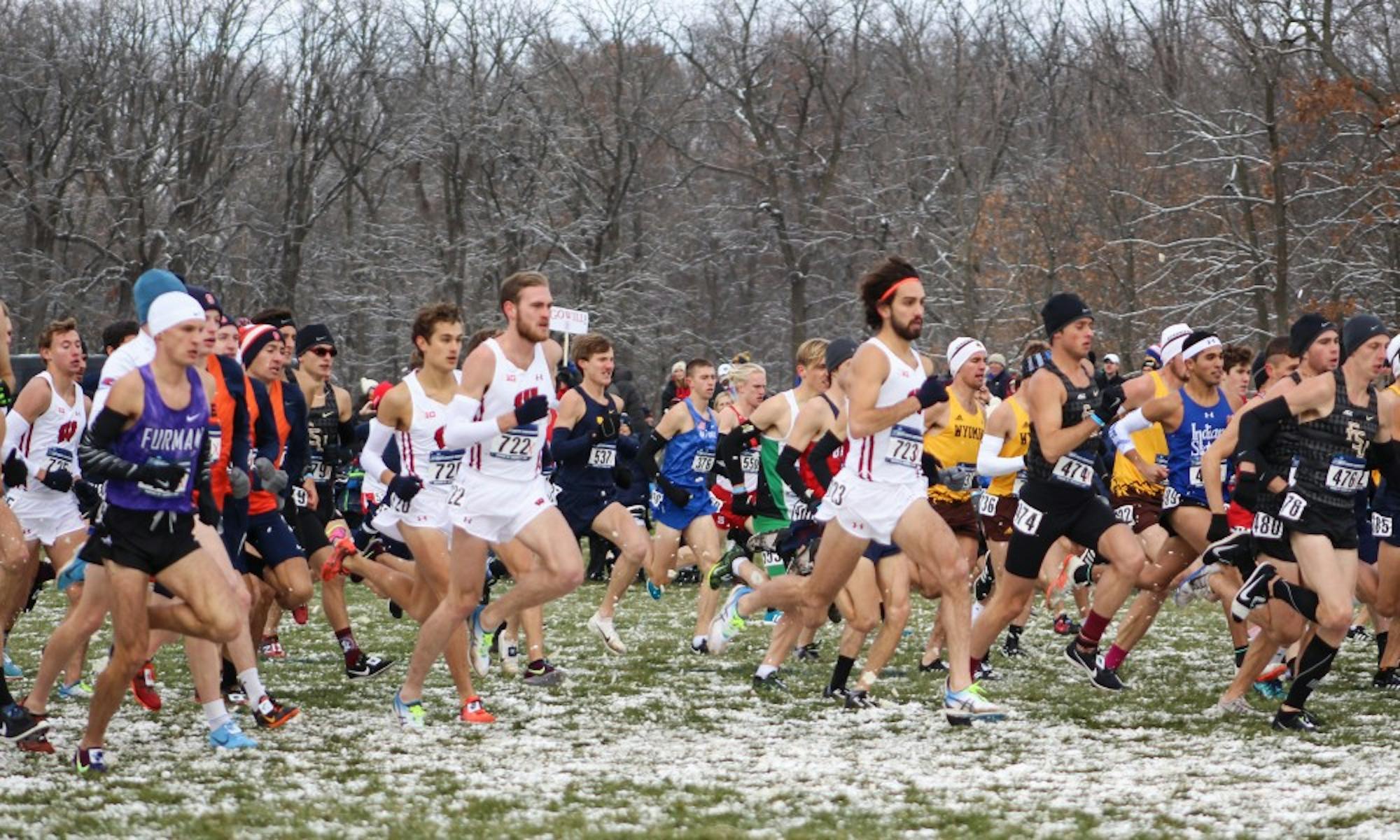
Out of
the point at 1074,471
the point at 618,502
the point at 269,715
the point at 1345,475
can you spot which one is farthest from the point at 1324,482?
the point at 618,502

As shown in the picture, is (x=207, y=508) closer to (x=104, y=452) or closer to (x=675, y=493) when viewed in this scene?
(x=104, y=452)

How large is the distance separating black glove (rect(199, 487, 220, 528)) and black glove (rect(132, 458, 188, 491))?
0.48 meters

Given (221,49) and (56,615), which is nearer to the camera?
(56,615)

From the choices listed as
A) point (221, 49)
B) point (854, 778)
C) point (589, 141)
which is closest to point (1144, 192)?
point (589, 141)

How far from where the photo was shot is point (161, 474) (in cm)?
748

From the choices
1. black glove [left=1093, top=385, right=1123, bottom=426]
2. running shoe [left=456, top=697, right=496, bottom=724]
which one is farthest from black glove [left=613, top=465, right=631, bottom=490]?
black glove [left=1093, top=385, right=1123, bottom=426]

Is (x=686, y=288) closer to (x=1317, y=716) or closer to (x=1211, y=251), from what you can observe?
(x=1211, y=251)

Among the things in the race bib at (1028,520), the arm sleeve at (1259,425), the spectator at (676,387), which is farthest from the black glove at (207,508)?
the spectator at (676,387)

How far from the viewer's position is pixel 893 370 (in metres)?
9.10

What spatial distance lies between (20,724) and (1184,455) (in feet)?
23.1

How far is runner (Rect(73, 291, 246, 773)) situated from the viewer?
756cm

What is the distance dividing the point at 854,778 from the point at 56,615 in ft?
32.4

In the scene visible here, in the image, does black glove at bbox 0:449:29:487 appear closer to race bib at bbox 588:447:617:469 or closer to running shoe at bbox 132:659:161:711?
running shoe at bbox 132:659:161:711

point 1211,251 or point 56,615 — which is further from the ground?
point 1211,251
